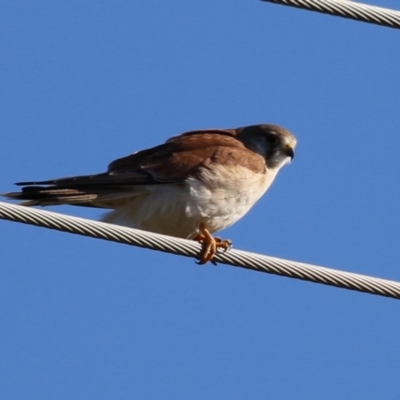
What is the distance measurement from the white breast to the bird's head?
847 mm

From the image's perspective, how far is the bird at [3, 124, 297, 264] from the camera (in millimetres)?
6945

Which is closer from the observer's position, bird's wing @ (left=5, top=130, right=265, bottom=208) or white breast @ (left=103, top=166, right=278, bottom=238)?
bird's wing @ (left=5, top=130, right=265, bottom=208)

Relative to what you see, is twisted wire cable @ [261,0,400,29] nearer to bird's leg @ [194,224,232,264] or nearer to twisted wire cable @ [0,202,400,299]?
twisted wire cable @ [0,202,400,299]

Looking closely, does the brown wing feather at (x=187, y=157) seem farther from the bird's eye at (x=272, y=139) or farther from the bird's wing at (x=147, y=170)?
the bird's eye at (x=272, y=139)

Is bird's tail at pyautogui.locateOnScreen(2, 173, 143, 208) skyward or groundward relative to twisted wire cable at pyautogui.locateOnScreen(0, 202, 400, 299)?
skyward

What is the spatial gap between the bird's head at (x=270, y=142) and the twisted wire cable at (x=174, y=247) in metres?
2.77

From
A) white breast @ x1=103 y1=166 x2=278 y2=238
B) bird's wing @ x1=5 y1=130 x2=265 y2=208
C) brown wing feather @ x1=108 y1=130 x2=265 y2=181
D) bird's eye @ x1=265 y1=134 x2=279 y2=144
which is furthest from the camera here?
bird's eye @ x1=265 y1=134 x2=279 y2=144

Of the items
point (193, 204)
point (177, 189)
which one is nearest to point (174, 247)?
point (193, 204)

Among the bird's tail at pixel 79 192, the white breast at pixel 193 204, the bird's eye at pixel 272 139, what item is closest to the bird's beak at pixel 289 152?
the bird's eye at pixel 272 139

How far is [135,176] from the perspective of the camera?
729 cm

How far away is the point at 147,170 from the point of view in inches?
289

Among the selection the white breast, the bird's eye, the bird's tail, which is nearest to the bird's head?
the bird's eye

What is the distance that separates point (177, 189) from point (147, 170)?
0.29 metres

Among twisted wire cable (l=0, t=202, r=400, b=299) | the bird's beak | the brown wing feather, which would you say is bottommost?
twisted wire cable (l=0, t=202, r=400, b=299)
